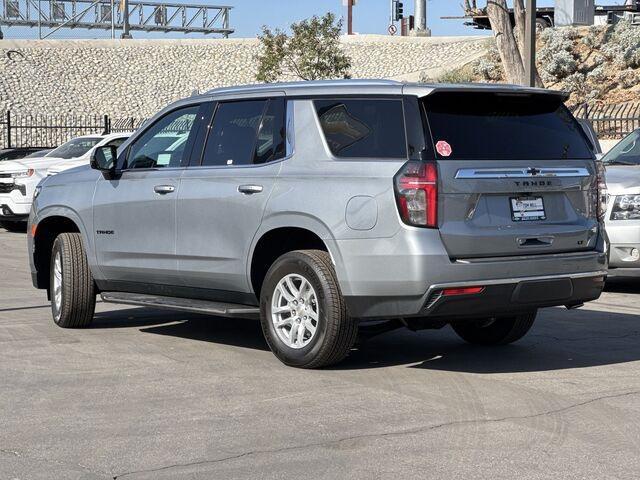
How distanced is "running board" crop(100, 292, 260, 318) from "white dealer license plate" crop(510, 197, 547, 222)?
1950mm

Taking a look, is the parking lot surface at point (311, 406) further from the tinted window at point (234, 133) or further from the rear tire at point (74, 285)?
the tinted window at point (234, 133)

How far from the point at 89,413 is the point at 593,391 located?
3.09m

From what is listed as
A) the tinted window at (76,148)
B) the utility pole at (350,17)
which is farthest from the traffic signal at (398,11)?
the tinted window at (76,148)

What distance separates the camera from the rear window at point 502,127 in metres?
7.61

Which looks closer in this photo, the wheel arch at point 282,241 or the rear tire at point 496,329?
the wheel arch at point 282,241

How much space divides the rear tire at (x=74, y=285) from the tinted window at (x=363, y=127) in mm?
2809

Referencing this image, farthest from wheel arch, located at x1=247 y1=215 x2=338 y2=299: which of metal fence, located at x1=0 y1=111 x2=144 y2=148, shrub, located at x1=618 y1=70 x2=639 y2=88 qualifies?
metal fence, located at x1=0 y1=111 x2=144 y2=148

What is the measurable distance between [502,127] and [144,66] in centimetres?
6270

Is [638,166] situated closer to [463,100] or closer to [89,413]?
[463,100]

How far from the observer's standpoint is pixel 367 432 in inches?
248

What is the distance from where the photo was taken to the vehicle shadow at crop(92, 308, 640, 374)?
27.6ft

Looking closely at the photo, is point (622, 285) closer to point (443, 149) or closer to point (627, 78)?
point (443, 149)

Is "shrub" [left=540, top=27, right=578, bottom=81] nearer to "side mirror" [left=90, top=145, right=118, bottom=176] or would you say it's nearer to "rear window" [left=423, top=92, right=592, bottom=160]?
"side mirror" [left=90, top=145, right=118, bottom=176]

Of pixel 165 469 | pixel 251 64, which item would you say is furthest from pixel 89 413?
pixel 251 64
